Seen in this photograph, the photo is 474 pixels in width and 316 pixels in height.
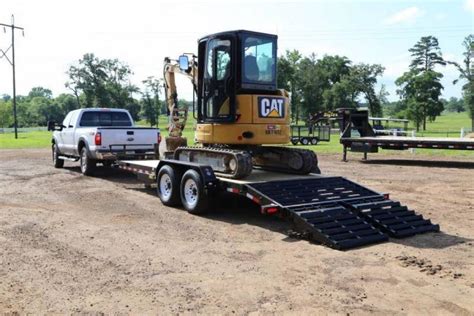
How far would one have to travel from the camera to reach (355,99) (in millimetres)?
82875

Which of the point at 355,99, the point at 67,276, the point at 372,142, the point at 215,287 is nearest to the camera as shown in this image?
the point at 215,287

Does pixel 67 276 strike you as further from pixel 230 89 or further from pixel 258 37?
pixel 258 37

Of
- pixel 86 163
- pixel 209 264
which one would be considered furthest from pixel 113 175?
pixel 209 264

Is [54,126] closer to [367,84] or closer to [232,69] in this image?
[232,69]

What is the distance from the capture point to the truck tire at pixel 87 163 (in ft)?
49.0

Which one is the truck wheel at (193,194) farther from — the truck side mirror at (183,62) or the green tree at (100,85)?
the green tree at (100,85)

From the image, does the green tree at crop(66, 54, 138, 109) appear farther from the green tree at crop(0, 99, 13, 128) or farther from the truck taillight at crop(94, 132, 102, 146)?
the truck taillight at crop(94, 132, 102, 146)

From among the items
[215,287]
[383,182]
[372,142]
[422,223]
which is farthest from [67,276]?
A: [372,142]

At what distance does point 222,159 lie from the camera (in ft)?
31.5

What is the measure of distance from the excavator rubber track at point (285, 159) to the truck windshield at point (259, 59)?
151cm

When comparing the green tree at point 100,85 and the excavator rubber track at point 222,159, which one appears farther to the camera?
the green tree at point 100,85

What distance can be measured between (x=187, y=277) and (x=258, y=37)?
5441 mm

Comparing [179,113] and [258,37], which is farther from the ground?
[258,37]

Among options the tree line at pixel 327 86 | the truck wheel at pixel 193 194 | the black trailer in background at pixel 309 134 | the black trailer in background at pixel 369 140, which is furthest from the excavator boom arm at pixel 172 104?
the tree line at pixel 327 86
